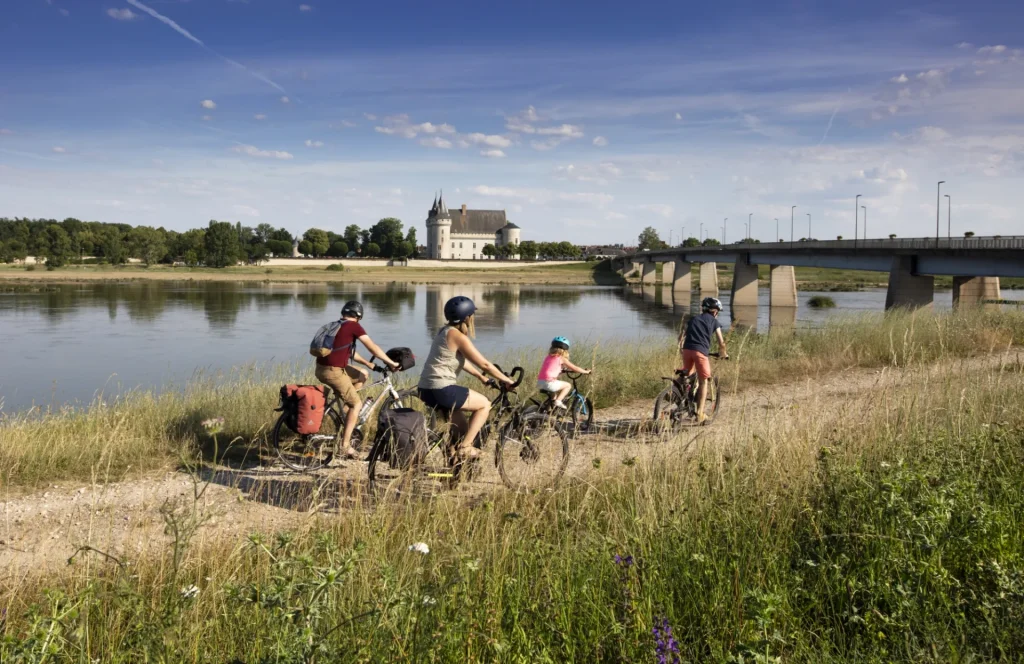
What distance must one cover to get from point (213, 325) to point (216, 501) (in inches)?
1399

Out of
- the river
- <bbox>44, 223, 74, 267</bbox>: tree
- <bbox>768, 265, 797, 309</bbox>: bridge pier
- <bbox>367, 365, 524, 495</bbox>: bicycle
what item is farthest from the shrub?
<bbox>44, 223, 74, 267</bbox>: tree

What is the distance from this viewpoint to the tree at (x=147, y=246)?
109 m

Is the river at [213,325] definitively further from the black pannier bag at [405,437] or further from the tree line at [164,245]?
the tree line at [164,245]

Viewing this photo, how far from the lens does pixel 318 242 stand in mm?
165125

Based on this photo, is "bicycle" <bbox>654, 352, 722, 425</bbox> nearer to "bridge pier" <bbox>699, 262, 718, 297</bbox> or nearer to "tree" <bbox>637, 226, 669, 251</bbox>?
"bridge pier" <bbox>699, 262, 718, 297</bbox>

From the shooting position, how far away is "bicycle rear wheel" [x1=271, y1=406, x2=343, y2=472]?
7758 millimetres

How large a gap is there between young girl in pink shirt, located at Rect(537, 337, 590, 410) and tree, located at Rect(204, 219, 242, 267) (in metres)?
106

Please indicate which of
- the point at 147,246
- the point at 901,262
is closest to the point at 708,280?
the point at 901,262

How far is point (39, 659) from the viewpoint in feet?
9.02

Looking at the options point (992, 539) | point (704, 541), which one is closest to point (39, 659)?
point (704, 541)

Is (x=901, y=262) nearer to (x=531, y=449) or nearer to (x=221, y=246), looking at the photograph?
(x=531, y=449)

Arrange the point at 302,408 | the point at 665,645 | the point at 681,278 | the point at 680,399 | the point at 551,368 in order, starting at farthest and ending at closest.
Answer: the point at 681,278
the point at 680,399
the point at 551,368
the point at 302,408
the point at 665,645

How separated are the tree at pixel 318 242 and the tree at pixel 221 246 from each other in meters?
52.6

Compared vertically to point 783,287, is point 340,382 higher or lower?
lower
